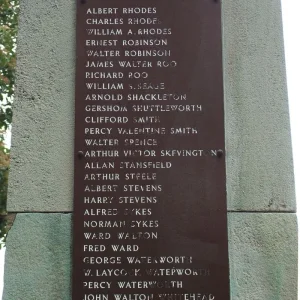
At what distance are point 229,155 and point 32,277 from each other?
142cm

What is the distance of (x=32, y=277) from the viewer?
3.32m

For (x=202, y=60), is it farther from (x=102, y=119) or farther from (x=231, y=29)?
(x=102, y=119)

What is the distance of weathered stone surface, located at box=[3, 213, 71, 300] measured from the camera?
10.8 ft

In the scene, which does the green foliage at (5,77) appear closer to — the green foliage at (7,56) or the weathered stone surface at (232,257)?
the green foliage at (7,56)

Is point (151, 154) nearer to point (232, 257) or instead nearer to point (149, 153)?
point (149, 153)

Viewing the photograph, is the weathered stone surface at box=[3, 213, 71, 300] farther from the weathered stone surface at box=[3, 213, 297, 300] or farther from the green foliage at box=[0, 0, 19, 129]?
the green foliage at box=[0, 0, 19, 129]

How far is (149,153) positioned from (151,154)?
0.05ft

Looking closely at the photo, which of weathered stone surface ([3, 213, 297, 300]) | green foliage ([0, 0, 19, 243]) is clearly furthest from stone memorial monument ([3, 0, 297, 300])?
green foliage ([0, 0, 19, 243])

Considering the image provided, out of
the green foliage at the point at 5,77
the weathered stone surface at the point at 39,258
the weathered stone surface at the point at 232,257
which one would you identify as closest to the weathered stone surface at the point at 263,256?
the weathered stone surface at the point at 232,257

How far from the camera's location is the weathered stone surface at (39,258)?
3.31m

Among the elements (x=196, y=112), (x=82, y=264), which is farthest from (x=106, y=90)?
(x=82, y=264)

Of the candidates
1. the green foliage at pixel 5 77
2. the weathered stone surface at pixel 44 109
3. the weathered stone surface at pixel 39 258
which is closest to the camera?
the weathered stone surface at pixel 39 258

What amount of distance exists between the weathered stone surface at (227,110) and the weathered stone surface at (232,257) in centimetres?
9

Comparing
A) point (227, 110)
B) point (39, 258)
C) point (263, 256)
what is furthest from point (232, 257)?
point (39, 258)
